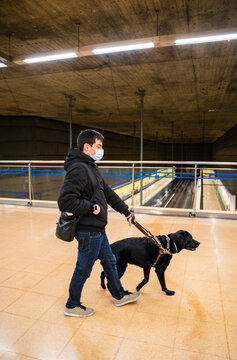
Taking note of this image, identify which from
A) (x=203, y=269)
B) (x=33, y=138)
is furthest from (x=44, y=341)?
(x=33, y=138)

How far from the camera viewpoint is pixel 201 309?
1.98 meters

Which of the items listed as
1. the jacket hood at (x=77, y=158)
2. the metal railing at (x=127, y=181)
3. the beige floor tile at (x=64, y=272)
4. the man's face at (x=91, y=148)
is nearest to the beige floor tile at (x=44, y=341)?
the beige floor tile at (x=64, y=272)

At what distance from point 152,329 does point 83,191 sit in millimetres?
1087

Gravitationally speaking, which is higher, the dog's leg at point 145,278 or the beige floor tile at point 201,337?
the dog's leg at point 145,278

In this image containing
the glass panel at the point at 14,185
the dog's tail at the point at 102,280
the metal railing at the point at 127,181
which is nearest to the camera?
the dog's tail at the point at 102,280

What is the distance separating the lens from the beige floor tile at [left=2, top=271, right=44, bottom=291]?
231 cm

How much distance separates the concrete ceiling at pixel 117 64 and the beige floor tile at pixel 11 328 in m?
4.18

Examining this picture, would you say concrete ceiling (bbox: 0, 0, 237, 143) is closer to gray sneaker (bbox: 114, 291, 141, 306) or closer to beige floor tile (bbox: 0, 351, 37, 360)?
gray sneaker (bbox: 114, 291, 141, 306)

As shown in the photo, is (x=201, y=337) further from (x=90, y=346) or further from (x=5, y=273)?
(x=5, y=273)

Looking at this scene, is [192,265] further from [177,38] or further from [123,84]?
[123,84]

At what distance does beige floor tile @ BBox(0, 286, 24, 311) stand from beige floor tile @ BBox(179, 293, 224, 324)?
54.4 inches

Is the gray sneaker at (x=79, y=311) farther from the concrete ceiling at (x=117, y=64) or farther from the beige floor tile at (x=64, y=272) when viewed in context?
the concrete ceiling at (x=117, y=64)

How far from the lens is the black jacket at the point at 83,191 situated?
1.63 metres

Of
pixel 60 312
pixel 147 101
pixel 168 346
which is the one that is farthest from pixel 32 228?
pixel 147 101
